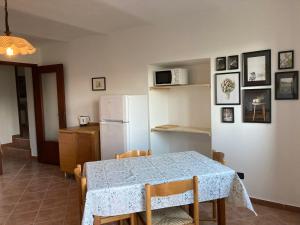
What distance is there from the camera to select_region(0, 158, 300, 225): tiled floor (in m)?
2.92

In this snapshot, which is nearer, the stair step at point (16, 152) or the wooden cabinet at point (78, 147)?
the wooden cabinet at point (78, 147)

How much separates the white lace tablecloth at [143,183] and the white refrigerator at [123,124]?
1.31m

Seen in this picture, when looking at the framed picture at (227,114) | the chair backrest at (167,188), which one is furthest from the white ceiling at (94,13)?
the chair backrest at (167,188)

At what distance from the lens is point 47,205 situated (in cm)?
342

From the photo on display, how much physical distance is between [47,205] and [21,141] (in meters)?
4.00

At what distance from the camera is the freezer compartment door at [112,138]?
3818 millimetres

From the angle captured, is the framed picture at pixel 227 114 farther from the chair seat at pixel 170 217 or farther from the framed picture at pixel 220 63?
the chair seat at pixel 170 217

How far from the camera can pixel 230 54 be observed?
10.7 ft

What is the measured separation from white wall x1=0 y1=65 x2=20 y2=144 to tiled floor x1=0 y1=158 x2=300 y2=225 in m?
2.57

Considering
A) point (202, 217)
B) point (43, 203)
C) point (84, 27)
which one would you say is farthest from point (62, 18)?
point (202, 217)

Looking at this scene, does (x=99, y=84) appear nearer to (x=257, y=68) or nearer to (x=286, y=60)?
(x=257, y=68)

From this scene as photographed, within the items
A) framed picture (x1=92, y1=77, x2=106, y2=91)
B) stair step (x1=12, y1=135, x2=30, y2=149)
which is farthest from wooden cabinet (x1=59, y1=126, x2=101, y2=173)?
stair step (x1=12, y1=135, x2=30, y2=149)

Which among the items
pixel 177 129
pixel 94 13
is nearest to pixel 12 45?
pixel 94 13

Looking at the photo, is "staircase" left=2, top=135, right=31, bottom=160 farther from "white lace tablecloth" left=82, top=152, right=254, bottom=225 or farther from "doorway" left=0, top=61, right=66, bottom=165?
"white lace tablecloth" left=82, top=152, right=254, bottom=225
